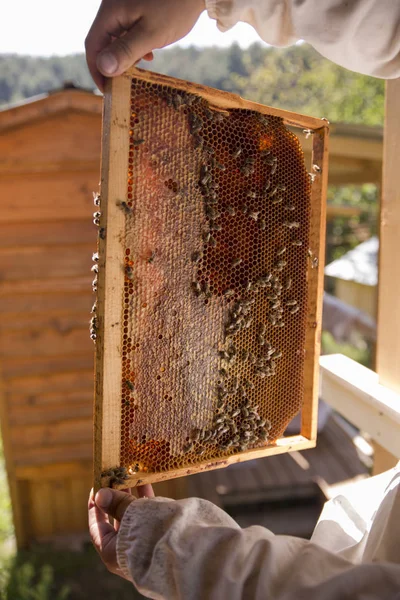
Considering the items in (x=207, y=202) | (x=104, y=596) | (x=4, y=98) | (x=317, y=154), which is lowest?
(x=104, y=596)

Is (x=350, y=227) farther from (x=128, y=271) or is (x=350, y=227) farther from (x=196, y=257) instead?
(x=128, y=271)

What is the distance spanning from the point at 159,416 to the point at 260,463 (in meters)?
4.24

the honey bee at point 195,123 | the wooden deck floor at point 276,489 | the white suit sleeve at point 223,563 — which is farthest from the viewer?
the wooden deck floor at point 276,489

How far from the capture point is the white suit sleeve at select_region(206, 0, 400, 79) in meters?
1.04

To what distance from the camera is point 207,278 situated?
1.31 metres

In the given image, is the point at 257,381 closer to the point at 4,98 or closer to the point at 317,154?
the point at 317,154

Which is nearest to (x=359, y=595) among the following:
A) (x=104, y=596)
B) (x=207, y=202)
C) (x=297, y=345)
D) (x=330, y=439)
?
(x=297, y=345)

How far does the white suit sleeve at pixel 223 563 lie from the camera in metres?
0.77

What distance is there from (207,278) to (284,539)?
2.38 feet

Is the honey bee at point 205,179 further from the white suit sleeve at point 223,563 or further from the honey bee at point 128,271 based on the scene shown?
the white suit sleeve at point 223,563

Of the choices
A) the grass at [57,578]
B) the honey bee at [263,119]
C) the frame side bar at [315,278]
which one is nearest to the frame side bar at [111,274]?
the honey bee at [263,119]

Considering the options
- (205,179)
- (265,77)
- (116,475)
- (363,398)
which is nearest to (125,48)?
(205,179)

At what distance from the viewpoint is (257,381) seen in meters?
1.45

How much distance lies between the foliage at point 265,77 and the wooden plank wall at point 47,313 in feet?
2.32
